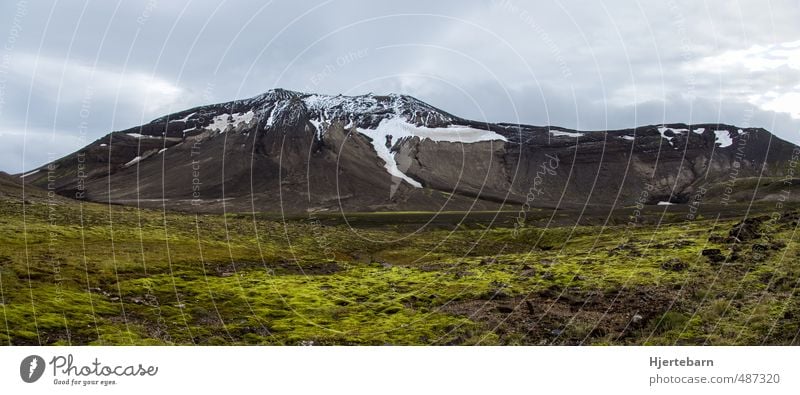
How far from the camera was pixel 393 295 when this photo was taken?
35.2 metres

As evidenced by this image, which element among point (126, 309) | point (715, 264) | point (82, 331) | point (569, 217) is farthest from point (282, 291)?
point (569, 217)

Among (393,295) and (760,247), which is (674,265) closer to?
(760,247)

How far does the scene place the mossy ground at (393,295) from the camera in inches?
899

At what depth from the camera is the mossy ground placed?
899 inches

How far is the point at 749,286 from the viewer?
27.2m

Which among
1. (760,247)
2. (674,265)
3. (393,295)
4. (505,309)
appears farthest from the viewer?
(760,247)

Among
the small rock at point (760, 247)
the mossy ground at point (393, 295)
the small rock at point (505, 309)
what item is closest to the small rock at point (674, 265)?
the mossy ground at point (393, 295)

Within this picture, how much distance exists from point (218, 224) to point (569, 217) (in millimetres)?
111296

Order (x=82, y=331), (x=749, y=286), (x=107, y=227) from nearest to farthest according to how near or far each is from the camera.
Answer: (x=82, y=331)
(x=749, y=286)
(x=107, y=227)

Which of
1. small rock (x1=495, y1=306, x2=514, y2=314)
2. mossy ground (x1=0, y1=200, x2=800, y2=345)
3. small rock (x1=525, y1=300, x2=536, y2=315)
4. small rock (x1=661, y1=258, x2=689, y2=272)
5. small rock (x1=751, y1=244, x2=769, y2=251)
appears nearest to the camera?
mossy ground (x1=0, y1=200, x2=800, y2=345)

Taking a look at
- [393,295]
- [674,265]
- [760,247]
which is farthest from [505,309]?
[760,247]

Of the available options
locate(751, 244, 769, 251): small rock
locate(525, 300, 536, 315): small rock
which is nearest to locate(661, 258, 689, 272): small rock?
locate(751, 244, 769, 251): small rock

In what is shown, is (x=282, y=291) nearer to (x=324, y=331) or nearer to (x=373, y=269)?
(x=324, y=331)

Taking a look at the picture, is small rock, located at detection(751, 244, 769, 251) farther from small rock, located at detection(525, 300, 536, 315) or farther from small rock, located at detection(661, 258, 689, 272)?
small rock, located at detection(525, 300, 536, 315)
